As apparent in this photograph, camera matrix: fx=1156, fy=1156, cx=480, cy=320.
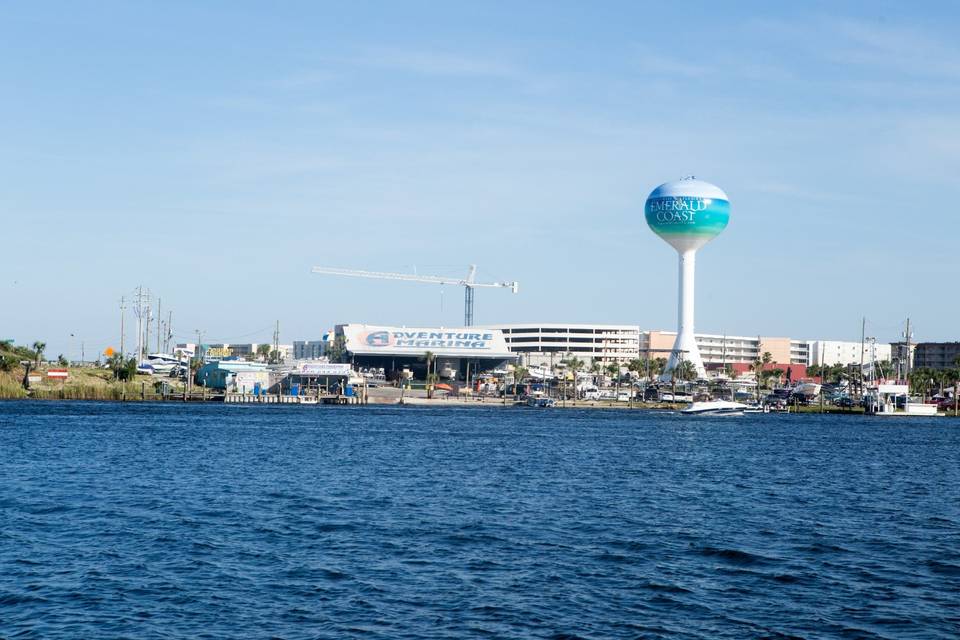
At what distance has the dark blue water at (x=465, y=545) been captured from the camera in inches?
982

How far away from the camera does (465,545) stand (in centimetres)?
3409

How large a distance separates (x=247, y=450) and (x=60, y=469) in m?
17.0

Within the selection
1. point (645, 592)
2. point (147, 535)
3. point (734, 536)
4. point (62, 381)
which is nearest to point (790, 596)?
point (645, 592)

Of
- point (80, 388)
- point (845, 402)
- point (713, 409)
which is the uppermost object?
point (845, 402)

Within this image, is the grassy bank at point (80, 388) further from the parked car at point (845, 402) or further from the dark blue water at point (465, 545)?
the parked car at point (845, 402)

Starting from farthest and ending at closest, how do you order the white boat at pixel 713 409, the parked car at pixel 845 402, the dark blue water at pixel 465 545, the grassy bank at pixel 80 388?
the parked car at pixel 845 402
the white boat at pixel 713 409
the grassy bank at pixel 80 388
the dark blue water at pixel 465 545

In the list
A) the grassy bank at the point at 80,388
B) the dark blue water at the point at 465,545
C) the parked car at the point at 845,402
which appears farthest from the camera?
the parked car at the point at 845,402

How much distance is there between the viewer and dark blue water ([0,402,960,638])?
24.9m

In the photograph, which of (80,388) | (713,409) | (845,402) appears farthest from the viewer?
(845,402)

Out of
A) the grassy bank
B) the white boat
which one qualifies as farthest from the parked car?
the grassy bank

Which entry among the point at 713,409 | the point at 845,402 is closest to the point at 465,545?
the point at 713,409

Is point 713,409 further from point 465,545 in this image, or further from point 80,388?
point 465,545

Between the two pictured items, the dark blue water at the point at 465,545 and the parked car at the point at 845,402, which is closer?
the dark blue water at the point at 465,545

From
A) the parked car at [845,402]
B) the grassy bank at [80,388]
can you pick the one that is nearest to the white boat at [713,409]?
the parked car at [845,402]
